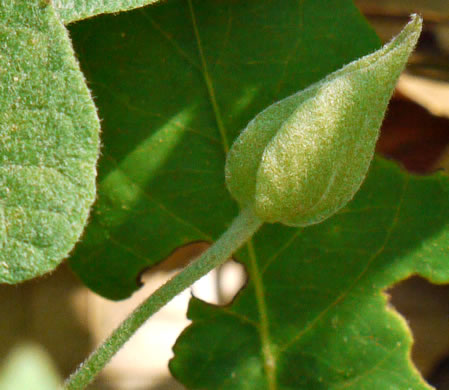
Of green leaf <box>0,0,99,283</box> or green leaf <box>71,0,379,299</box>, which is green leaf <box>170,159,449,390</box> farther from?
green leaf <box>0,0,99,283</box>

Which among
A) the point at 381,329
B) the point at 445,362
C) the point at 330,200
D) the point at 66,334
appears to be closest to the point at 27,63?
the point at 330,200

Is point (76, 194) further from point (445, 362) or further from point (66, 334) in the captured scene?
point (445, 362)

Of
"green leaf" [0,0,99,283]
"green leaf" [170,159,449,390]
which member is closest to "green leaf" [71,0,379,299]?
"green leaf" [170,159,449,390]

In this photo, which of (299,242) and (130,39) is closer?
(130,39)

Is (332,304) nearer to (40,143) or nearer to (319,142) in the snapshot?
(319,142)

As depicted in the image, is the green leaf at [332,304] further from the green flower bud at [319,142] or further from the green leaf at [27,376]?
the green flower bud at [319,142]

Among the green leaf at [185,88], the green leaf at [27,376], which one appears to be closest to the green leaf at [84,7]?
the green leaf at [185,88]
